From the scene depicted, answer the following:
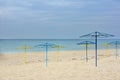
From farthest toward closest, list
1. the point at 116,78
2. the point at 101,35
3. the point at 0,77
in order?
the point at 101,35
the point at 0,77
the point at 116,78

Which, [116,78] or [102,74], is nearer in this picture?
[116,78]

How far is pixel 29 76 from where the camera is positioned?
1264 cm

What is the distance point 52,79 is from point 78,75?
1.25 meters

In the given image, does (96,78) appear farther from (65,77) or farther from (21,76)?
(21,76)

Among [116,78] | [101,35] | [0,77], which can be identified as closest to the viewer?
[116,78]

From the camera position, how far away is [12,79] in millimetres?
11906

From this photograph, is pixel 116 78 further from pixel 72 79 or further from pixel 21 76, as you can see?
pixel 21 76

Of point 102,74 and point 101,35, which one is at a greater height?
point 101,35

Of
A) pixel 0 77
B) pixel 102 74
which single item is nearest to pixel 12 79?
pixel 0 77

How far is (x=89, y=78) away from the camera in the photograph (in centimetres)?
1184

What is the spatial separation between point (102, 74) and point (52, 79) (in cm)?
209

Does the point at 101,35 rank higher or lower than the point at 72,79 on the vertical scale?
higher

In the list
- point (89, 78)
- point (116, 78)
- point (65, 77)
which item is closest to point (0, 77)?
point (65, 77)

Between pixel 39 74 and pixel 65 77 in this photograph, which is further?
pixel 39 74
